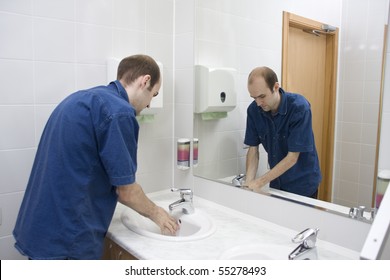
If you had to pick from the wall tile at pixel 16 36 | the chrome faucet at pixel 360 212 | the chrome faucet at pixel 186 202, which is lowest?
the chrome faucet at pixel 186 202

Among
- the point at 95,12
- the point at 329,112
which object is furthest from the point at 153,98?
the point at 329,112

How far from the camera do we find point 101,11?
5.55 feet

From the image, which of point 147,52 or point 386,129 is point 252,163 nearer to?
point 386,129

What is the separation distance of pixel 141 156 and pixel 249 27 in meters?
0.88

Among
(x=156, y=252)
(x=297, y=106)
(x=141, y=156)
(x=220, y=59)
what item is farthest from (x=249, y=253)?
(x=220, y=59)

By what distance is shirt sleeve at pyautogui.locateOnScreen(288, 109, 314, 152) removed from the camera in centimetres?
141

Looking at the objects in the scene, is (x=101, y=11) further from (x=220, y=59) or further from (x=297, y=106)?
(x=297, y=106)

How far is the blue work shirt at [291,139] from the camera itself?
1.42 metres

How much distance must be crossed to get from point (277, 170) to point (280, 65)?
46 centimetres

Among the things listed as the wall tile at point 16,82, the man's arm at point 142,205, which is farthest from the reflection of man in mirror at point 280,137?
the wall tile at point 16,82

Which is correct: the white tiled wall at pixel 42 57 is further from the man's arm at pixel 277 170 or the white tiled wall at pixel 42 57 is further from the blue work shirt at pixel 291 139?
the man's arm at pixel 277 170

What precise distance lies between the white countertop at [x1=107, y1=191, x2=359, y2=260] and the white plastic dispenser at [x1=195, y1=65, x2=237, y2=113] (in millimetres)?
558

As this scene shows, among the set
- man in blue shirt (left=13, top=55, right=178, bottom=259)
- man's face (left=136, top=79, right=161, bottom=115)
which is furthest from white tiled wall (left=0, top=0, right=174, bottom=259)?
man's face (left=136, top=79, right=161, bottom=115)

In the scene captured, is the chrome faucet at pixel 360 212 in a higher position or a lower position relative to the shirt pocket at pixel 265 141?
lower
